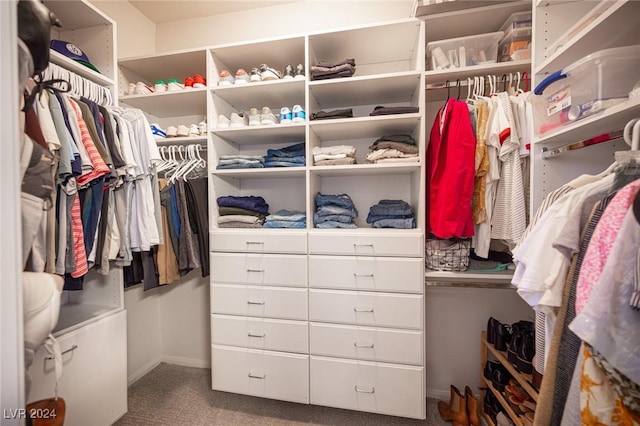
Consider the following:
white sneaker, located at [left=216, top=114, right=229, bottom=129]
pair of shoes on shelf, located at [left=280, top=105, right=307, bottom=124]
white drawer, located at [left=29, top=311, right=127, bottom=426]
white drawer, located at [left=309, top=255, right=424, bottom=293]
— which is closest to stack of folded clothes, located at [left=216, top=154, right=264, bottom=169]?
white sneaker, located at [left=216, top=114, right=229, bottom=129]

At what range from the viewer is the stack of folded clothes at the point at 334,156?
1.46m

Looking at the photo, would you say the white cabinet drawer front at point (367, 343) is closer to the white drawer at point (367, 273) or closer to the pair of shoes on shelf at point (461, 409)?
the white drawer at point (367, 273)

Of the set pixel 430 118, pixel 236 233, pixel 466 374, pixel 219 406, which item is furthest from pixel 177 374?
pixel 430 118

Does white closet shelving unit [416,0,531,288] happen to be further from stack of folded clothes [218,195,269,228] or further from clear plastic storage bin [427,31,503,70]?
stack of folded clothes [218,195,269,228]

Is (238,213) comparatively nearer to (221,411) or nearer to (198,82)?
(198,82)

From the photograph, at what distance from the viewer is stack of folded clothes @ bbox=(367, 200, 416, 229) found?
4.58 ft

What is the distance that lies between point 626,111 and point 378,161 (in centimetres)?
90

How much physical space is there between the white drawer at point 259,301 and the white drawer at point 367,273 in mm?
140

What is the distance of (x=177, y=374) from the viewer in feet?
6.15

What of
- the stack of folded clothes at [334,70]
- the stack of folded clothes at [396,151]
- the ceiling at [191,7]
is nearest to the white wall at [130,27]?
the ceiling at [191,7]

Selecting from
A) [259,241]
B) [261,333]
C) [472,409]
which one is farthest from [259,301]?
[472,409]

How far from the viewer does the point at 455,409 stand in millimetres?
1444

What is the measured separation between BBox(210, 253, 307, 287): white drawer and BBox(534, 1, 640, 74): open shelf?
1346 mm

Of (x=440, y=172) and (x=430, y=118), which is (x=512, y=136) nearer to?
(x=440, y=172)
